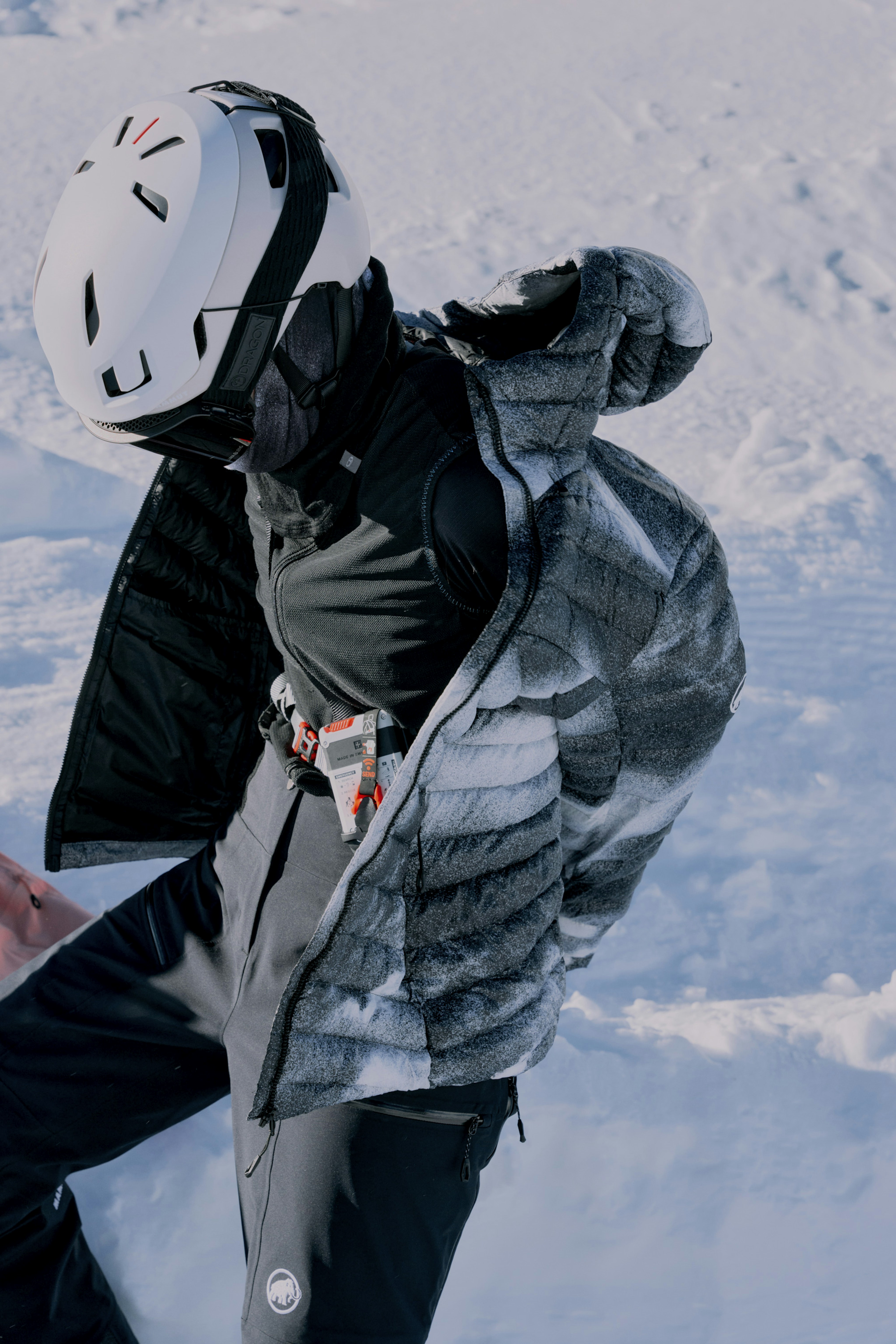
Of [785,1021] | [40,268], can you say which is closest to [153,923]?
[40,268]

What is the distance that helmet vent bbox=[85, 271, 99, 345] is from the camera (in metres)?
1.55

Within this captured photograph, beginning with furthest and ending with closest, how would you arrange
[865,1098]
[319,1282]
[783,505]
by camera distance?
[783,505], [865,1098], [319,1282]

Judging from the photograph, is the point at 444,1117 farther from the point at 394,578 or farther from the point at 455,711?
the point at 394,578

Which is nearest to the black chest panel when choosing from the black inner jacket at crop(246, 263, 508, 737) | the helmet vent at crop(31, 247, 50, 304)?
the black inner jacket at crop(246, 263, 508, 737)

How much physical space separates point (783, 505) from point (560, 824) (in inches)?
108

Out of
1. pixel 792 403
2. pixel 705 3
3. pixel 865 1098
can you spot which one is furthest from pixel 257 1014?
pixel 705 3

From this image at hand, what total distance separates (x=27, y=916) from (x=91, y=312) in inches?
57.0

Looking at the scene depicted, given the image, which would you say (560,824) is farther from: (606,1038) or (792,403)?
(792,403)

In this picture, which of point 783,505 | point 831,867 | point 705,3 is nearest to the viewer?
point 831,867

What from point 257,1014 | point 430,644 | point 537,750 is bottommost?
point 257,1014

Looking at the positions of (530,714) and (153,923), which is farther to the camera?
(153,923)

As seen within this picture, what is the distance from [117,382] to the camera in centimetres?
158

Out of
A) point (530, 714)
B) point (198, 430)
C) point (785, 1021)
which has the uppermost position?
point (198, 430)

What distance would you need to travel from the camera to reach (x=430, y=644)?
5.18ft
